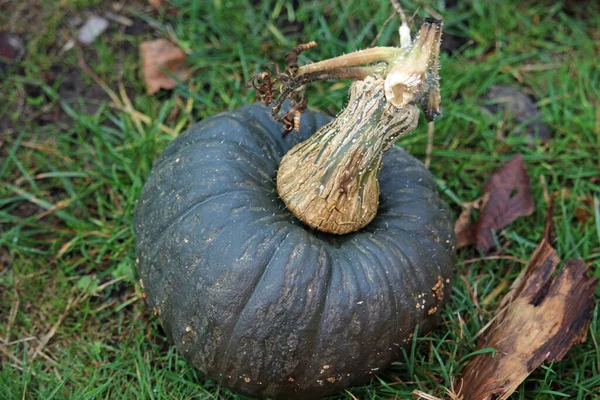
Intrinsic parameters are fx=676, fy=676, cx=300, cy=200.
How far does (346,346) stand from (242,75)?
2.45 metres

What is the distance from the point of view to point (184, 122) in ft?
14.8

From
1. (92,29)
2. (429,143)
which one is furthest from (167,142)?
(429,143)

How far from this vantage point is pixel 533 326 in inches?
131

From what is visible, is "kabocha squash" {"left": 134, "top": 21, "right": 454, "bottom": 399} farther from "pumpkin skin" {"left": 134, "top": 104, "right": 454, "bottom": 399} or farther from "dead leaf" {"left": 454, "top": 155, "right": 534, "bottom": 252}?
"dead leaf" {"left": 454, "top": 155, "right": 534, "bottom": 252}

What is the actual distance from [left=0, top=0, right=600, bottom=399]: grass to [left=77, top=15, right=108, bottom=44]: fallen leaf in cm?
6

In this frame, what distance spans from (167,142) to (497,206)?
6.84 ft

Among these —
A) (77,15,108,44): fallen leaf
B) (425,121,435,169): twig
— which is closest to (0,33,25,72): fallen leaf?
(77,15,108,44): fallen leaf

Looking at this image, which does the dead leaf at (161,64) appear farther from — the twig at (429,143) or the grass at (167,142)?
the twig at (429,143)

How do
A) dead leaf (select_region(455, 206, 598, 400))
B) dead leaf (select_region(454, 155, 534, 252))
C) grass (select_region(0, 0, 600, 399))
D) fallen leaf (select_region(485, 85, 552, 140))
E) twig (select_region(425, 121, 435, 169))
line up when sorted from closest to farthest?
1. dead leaf (select_region(455, 206, 598, 400))
2. grass (select_region(0, 0, 600, 399))
3. dead leaf (select_region(454, 155, 534, 252))
4. twig (select_region(425, 121, 435, 169))
5. fallen leaf (select_region(485, 85, 552, 140))

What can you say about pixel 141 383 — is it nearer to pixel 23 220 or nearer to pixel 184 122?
pixel 23 220

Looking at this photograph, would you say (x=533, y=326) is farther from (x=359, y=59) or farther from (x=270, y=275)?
(x=359, y=59)

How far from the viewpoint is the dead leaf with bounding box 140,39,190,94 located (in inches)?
182

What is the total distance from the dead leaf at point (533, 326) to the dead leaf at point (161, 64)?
262cm

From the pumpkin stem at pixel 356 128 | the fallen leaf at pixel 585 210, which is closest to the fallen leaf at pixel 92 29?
the pumpkin stem at pixel 356 128
